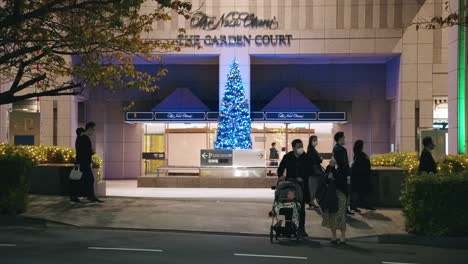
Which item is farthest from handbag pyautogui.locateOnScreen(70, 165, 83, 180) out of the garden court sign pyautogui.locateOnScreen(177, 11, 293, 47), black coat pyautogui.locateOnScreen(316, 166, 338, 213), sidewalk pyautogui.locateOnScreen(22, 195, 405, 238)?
the garden court sign pyautogui.locateOnScreen(177, 11, 293, 47)

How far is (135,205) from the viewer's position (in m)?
16.9


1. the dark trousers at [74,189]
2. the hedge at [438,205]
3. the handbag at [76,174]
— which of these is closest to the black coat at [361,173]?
the hedge at [438,205]

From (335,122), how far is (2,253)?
89.2ft

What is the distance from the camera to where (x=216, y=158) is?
2942 cm

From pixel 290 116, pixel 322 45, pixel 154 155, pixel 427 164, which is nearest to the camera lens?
pixel 427 164

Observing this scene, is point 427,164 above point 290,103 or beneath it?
beneath

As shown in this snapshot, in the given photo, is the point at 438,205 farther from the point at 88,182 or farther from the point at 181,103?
the point at 181,103

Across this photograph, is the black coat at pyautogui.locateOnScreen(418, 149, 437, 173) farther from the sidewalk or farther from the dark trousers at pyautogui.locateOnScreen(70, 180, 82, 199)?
the dark trousers at pyautogui.locateOnScreen(70, 180, 82, 199)

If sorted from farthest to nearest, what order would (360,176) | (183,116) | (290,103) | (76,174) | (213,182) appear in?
(290,103) < (183,116) < (213,182) < (360,176) < (76,174)

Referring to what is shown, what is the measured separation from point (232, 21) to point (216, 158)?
800 centimetres

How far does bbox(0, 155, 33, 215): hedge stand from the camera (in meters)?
14.7

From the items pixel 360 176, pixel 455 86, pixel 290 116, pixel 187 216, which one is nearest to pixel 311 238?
pixel 187 216

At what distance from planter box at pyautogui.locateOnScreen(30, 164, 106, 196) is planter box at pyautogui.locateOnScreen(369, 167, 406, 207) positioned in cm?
830

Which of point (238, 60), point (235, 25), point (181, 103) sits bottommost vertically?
point (181, 103)
